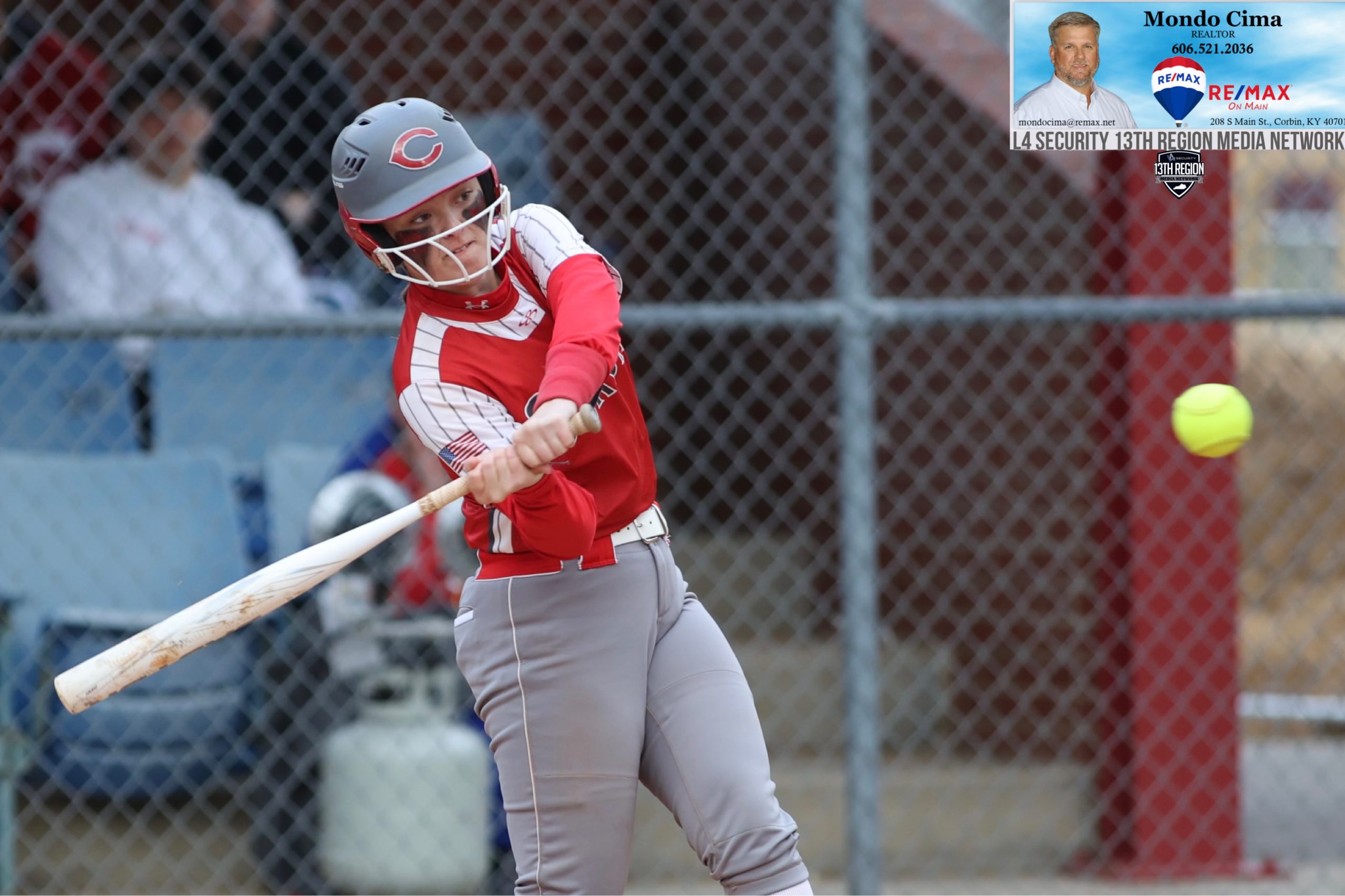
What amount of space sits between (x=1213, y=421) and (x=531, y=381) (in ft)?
4.26

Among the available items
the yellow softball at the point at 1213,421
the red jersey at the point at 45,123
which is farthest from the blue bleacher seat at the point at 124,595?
the yellow softball at the point at 1213,421

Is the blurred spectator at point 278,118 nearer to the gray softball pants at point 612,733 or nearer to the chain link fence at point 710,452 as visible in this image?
the chain link fence at point 710,452

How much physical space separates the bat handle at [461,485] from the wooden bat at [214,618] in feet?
0.16

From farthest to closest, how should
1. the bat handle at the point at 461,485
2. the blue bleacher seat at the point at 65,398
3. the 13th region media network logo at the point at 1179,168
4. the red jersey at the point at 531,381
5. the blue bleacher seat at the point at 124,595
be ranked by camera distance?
1. the blue bleacher seat at the point at 65,398
2. the blue bleacher seat at the point at 124,595
3. the 13th region media network logo at the point at 1179,168
4. the red jersey at the point at 531,381
5. the bat handle at the point at 461,485

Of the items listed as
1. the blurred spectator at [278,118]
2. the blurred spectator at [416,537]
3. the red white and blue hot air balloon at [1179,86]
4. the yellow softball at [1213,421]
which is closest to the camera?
the yellow softball at [1213,421]

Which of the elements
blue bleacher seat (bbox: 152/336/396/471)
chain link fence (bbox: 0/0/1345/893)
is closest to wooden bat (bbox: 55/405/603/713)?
chain link fence (bbox: 0/0/1345/893)

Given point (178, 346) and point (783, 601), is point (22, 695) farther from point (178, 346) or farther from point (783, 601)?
point (783, 601)

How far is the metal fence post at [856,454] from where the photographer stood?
3543 millimetres

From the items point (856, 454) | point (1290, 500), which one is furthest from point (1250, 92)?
point (1290, 500)

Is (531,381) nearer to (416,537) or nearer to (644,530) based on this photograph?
(644,530)

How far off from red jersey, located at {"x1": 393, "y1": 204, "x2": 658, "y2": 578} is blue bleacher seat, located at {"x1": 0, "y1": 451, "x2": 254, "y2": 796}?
181 cm

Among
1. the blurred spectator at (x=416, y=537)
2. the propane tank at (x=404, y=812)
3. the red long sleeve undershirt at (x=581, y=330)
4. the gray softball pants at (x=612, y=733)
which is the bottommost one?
the propane tank at (x=404, y=812)

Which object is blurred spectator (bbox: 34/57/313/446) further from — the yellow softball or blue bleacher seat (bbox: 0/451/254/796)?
the yellow softball

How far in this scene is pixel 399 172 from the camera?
223cm
